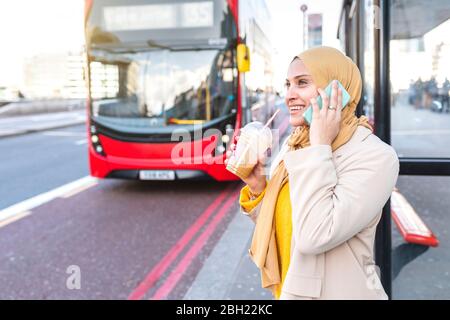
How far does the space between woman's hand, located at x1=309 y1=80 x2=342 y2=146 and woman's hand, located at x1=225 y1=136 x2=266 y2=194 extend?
17 cm

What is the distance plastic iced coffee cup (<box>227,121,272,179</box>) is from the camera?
1.12 meters

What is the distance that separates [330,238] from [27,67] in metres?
8.88

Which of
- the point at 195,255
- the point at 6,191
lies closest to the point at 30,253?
the point at 195,255

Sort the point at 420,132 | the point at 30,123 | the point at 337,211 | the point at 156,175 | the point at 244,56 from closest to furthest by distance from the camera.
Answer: the point at 337,211
the point at 420,132
the point at 244,56
the point at 156,175
the point at 30,123

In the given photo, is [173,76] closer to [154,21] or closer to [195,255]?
[154,21]

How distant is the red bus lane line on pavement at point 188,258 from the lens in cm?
341

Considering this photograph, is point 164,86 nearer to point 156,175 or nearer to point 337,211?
point 156,175

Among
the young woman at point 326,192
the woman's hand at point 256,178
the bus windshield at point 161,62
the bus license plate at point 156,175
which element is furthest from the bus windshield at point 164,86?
the young woman at point 326,192

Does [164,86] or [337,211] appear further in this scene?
[164,86]

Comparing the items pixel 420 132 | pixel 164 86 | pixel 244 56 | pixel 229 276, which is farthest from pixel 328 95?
pixel 164 86

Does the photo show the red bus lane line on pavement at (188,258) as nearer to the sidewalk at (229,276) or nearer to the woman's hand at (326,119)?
the sidewalk at (229,276)

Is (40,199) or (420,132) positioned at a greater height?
(420,132)

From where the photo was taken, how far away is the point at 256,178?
1.25 m

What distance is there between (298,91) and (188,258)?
320 centimetres
